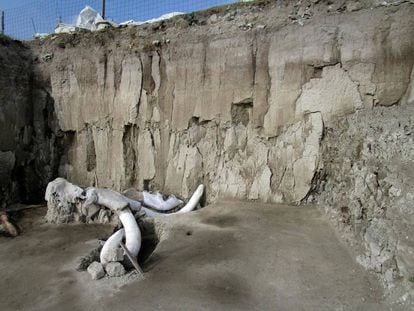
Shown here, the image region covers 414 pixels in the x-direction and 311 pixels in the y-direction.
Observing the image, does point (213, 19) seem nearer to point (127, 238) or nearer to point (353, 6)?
point (353, 6)

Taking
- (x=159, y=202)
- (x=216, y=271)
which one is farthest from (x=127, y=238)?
(x=159, y=202)

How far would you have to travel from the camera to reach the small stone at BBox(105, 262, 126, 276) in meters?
3.96

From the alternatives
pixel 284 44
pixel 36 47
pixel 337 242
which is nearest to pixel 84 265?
pixel 337 242

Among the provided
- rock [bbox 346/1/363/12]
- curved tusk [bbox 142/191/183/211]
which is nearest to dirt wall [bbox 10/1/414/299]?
rock [bbox 346/1/363/12]

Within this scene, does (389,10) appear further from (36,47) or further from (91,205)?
(36,47)

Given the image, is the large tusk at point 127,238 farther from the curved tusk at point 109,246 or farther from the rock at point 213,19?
the rock at point 213,19

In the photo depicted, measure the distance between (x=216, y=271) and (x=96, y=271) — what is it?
134 cm

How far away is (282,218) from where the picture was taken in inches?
204

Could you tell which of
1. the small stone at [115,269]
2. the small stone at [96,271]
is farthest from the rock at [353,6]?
the small stone at [96,271]

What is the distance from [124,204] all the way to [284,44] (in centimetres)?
370

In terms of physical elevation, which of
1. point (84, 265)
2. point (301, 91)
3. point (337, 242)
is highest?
point (301, 91)

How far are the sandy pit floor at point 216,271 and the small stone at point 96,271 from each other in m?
0.08

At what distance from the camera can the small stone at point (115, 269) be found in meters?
3.96

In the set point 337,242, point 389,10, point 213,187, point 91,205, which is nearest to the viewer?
point 337,242
